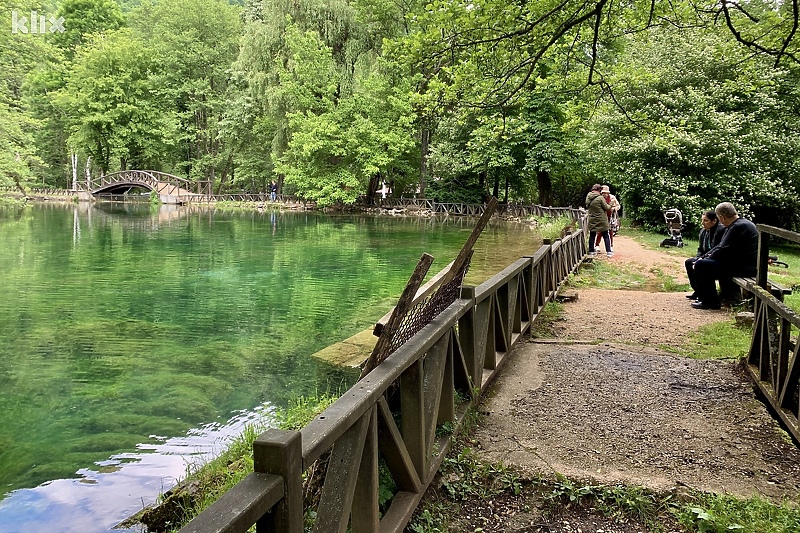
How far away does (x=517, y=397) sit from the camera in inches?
200

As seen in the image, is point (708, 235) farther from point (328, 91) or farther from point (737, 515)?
point (328, 91)

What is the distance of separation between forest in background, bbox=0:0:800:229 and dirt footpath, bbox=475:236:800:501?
11.5 feet

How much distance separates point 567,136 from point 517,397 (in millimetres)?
26164

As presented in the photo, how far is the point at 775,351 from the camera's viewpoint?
4.61 meters

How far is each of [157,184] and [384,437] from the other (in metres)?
49.2

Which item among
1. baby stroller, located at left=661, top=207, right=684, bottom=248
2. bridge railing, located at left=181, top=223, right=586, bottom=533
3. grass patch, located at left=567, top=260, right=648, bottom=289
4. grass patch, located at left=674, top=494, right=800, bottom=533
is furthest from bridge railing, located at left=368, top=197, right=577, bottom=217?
grass patch, located at left=674, top=494, right=800, bottom=533

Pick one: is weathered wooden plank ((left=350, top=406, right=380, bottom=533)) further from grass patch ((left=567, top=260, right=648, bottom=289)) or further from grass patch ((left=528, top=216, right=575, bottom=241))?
grass patch ((left=528, top=216, right=575, bottom=241))

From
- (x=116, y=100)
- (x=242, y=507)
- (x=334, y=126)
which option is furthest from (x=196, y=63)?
(x=242, y=507)

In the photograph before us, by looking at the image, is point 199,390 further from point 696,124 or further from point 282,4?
point 282,4

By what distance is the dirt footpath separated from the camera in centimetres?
371

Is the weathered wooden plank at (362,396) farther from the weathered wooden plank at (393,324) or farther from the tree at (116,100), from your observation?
the tree at (116,100)

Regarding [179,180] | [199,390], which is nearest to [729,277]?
[199,390]

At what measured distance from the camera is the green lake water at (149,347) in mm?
5242

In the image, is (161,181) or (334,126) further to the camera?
(161,181)
